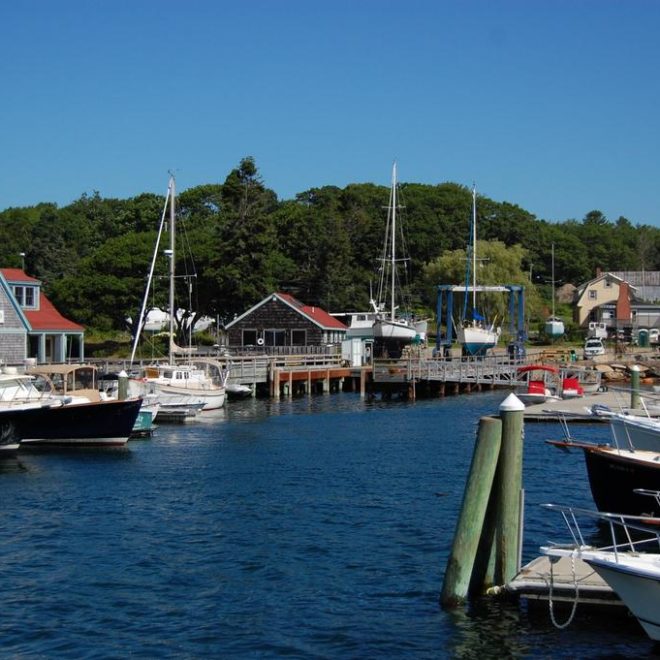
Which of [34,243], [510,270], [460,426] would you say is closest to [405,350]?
[510,270]

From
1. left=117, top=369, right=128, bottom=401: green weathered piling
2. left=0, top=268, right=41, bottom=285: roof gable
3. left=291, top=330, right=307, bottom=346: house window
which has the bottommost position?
left=117, top=369, right=128, bottom=401: green weathered piling

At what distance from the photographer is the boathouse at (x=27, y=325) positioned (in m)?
50.8

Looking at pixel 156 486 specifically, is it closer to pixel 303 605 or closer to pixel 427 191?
pixel 303 605

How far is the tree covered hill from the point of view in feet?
262

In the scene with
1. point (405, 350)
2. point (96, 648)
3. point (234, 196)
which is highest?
point (234, 196)

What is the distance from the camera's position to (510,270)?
310ft

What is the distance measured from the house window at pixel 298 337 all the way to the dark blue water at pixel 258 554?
112 ft

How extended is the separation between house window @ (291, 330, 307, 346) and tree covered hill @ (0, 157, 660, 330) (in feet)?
29.1

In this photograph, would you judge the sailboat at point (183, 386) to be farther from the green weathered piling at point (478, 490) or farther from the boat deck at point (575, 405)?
the green weathered piling at point (478, 490)

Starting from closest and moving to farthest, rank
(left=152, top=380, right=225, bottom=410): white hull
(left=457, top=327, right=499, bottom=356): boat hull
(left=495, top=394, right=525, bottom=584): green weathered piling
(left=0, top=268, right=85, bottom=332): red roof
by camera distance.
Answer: (left=495, top=394, right=525, bottom=584): green weathered piling < (left=152, top=380, right=225, bottom=410): white hull < (left=0, top=268, right=85, bottom=332): red roof < (left=457, top=327, right=499, bottom=356): boat hull

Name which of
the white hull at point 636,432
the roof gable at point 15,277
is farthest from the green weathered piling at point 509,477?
the roof gable at point 15,277

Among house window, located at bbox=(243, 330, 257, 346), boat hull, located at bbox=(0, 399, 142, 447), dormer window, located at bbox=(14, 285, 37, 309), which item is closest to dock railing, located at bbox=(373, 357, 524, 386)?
house window, located at bbox=(243, 330, 257, 346)

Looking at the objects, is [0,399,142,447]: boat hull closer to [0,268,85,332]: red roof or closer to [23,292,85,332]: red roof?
[0,268,85,332]: red roof

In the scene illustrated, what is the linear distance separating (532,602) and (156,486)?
14.6 m
